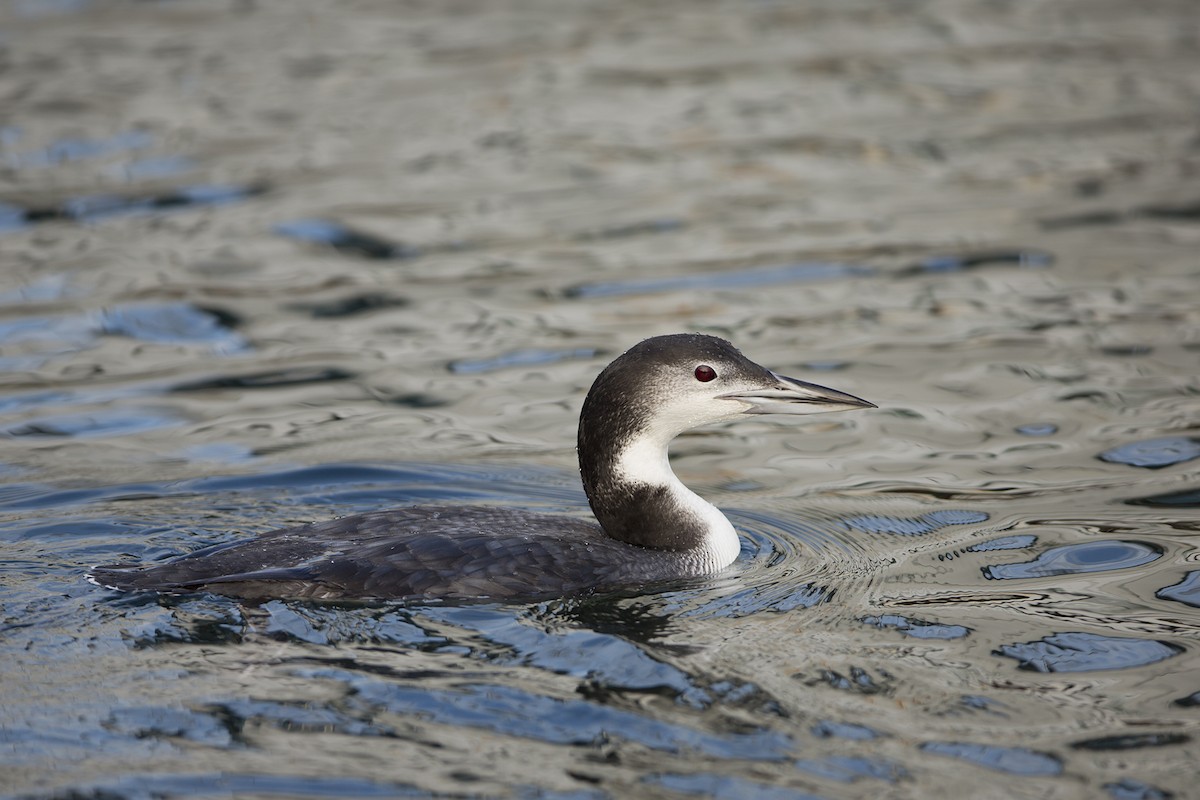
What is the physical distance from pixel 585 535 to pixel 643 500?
0.29m

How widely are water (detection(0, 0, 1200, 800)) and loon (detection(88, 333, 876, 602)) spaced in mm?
120

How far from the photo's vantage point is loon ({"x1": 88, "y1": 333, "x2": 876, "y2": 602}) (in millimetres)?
5930

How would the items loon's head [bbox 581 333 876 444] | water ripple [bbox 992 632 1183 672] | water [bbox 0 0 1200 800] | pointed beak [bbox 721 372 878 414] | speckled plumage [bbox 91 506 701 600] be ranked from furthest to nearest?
pointed beak [bbox 721 372 878 414]
loon's head [bbox 581 333 876 444]
speckled plumage [bbox 91 506 701 600]
water ripple [bbox 992 632 1183 672]
water [bbox 0 0 1200 800]

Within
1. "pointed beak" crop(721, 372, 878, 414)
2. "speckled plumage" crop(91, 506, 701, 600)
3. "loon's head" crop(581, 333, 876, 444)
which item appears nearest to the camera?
"speckled plumage" crop(91, 506, 701, 600)

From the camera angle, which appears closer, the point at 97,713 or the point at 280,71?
the point at 97,713

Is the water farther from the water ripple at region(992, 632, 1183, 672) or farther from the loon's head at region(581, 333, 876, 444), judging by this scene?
the loon's head at region(581, 333, 876, 444)

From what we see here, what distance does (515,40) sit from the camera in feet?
55.2

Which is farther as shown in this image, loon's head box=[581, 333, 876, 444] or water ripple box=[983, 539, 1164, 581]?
water ripple box=[983, 539, 1164, 581]

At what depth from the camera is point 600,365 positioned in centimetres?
952

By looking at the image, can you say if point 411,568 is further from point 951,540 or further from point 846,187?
point 846,187

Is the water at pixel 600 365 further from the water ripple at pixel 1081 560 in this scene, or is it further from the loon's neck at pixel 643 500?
the loon's neck at pixel 643 500

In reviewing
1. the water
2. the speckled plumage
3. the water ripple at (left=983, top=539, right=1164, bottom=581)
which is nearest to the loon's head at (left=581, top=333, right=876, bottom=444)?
the speckled plumage

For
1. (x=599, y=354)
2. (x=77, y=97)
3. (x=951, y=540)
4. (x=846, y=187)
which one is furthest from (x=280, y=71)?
(x=951, y=540)

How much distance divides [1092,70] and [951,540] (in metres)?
10.2
